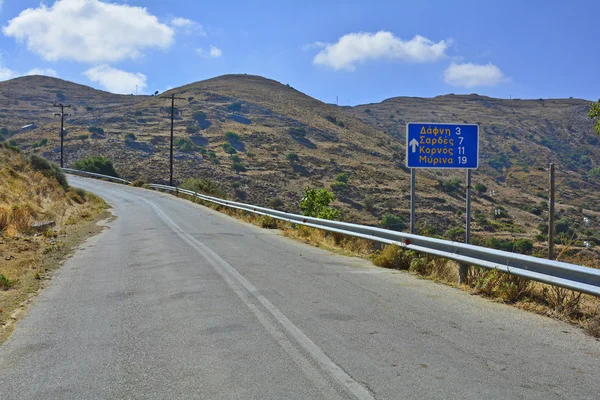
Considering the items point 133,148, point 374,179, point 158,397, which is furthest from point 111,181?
point 158,397

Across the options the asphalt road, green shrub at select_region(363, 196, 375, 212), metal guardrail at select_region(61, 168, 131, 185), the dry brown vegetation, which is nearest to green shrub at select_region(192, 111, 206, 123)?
metal guardrail at select_region(61, 168, 131, 185)

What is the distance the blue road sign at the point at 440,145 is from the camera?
13.8m

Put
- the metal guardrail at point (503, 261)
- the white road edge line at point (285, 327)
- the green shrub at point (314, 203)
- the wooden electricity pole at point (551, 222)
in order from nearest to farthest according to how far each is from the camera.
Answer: the white road edge line at point (285, 327) < the metal guardrail at point (503, 261) < the wooden electricity pole at point (551, 222) < the green shrub at point (314, 203)

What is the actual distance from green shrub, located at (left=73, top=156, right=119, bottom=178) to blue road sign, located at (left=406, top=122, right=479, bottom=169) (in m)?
55.1

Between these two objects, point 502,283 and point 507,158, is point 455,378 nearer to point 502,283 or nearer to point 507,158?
point 502,283

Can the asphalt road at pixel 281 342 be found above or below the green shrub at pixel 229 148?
below

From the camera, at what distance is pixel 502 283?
8617 mm

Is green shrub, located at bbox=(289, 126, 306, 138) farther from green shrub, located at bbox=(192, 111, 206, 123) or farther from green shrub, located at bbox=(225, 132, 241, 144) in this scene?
green shrub, located at bbox=(192, 111, 206, 123)

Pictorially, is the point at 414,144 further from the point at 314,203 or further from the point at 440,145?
the point at 314,203

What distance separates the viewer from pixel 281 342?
19.8 feet

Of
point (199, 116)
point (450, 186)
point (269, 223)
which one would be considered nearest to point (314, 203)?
point (269, 223)

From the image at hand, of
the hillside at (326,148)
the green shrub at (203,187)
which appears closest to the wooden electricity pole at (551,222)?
the hillside at (326,148)

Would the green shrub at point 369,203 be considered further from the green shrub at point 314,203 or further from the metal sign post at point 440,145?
the metal sign post at point 440,145

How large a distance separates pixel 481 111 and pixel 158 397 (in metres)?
137
